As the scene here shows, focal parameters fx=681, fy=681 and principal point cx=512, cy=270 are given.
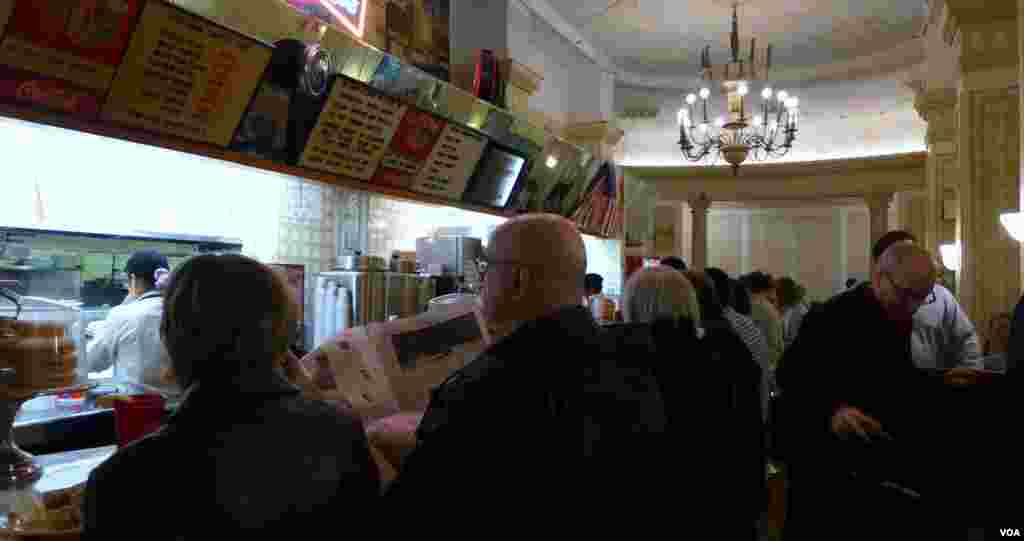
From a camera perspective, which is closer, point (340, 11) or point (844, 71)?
point (340, 11)

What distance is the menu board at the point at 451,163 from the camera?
5070 millimetres

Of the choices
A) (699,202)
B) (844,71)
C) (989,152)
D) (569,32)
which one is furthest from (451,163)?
(699,202)

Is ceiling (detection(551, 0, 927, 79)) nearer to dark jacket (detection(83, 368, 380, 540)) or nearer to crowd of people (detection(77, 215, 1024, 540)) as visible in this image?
crowd of people (detection(77, 215, 1024, 540))

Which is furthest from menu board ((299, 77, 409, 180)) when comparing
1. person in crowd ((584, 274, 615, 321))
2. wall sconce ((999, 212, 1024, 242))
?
wall sconce ((999, 212, 1024, 242))

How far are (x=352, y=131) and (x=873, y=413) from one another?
322cm

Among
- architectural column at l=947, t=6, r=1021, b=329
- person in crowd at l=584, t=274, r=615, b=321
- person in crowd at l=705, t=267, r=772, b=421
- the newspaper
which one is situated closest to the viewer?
the newspaper

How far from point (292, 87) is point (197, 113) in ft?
1.79

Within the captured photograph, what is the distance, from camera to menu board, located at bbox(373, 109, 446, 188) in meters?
4.63

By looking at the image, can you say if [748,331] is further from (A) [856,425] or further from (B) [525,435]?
(B) [525,435]

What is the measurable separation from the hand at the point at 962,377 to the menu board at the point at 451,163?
3.61m

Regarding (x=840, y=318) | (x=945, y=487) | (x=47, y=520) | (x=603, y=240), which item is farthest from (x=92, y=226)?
(x=603, y=240)

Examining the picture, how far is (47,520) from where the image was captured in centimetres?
141

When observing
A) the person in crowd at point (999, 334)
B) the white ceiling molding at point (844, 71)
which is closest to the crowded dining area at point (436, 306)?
the person in crowd at point (999, 334)

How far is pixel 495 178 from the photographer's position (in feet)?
19.5
